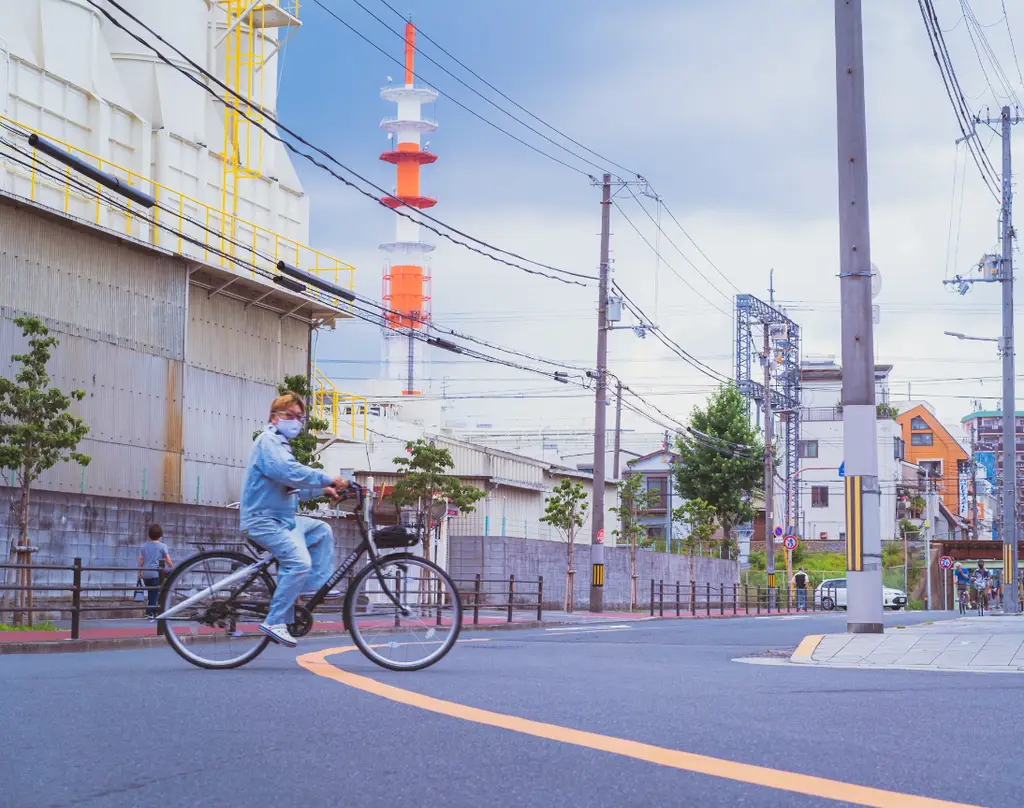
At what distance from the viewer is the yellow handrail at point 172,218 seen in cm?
2647

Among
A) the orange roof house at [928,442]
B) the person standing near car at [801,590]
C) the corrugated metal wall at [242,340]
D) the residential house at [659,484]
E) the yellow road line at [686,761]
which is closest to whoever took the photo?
the yellow road line at [686,761]

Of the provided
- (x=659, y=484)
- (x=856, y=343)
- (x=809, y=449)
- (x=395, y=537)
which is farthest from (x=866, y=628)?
(x=809, y=449)

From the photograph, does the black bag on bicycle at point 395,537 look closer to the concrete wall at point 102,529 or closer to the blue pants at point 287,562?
the blue pants at point 287,562

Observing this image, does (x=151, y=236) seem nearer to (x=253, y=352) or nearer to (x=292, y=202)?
(x=253, y=352)

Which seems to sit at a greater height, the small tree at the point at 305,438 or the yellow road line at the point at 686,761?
the small tree at the point at 305,438

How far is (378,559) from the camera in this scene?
28.7 feet

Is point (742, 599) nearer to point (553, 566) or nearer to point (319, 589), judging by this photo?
point (553, 566)

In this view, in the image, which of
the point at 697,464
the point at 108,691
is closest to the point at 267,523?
the point at 108,691

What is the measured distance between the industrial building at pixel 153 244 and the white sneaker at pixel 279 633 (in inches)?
594

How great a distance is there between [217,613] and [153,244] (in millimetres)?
21004

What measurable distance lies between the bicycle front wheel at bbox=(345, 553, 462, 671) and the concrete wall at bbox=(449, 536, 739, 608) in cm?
1920

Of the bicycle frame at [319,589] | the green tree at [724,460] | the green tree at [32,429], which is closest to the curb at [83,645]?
the green tree at [32,429]

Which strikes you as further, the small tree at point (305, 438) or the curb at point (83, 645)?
the small tree at point (305, 438)

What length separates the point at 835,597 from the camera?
60219mm
